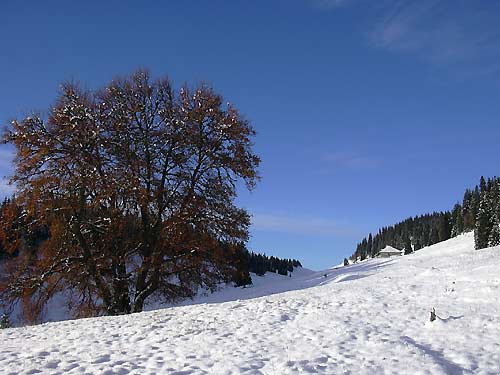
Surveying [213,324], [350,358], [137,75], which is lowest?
[350,358]

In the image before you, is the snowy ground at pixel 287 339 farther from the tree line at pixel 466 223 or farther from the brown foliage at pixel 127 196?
the tree line at pixel 466 223

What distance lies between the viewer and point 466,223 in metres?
115

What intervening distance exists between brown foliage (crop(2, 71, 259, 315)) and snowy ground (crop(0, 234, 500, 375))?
4665mm

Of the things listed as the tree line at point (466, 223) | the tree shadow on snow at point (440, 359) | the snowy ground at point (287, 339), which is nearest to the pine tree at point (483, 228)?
the tree line at point (466, 223)

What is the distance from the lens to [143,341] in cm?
1044

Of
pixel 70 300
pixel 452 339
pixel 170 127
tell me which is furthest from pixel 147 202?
pixel 452 339

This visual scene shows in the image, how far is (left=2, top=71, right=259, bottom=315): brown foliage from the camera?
17766 mm

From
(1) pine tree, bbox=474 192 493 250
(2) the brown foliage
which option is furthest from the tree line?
(2) the brown foliage

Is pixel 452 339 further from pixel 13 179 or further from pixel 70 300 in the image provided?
pixel 13 179

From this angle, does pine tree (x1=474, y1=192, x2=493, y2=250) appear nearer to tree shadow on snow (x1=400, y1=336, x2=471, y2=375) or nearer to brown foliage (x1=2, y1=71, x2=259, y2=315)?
brown foliage (x1=2, y1=71, x2=259, y2=315)

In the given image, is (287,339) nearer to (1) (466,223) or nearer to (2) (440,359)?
(2) (440,359)


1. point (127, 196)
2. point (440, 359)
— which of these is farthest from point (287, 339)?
point (127, 196)

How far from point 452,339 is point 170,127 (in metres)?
13.1

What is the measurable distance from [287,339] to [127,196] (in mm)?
9893
